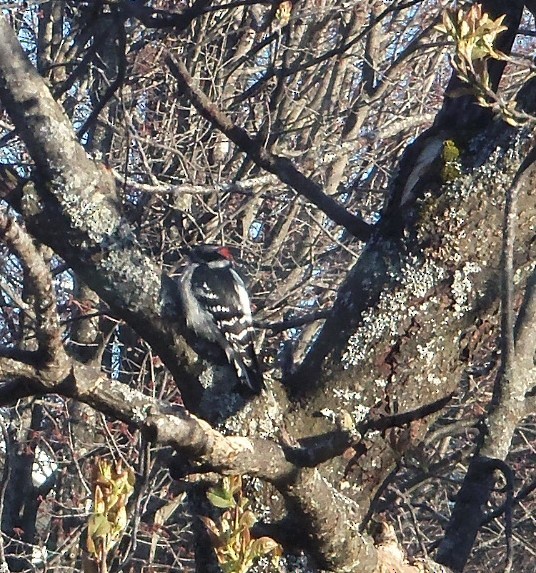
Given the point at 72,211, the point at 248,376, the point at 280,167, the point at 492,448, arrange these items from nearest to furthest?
the point at 72,211 → the point at 248,376 → the point at 492,448 → the point at 280,167

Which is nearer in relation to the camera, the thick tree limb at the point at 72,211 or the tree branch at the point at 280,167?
A: the thick tree limb at the point at 72,211

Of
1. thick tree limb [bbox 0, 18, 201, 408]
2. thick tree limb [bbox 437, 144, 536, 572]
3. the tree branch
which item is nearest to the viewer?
thick tree limb [bbox 0, 18, 201, 408]

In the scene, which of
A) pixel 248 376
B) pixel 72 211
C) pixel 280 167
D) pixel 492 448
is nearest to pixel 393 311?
pixel 248 376

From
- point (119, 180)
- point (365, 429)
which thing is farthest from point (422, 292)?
point (119, 180)

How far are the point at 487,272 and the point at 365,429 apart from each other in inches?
19.3

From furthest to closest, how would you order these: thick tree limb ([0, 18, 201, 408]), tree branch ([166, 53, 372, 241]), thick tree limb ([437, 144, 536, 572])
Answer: tree branch ([166, 53, 372, 241])
thick tree limb ([437, 144, 536, 572])
thick tree limb ([0, 18, 201, 408])

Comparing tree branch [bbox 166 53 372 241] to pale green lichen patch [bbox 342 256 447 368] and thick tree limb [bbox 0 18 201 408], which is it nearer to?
pale green lichen patch [bbox 342 256 447 368]

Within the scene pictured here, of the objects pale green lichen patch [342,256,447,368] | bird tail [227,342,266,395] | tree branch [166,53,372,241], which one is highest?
tree branch [166,53,372,241]

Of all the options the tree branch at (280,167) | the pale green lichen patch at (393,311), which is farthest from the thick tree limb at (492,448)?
the tree branch at (280,167)

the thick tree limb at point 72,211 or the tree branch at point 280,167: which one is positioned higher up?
the tree branch at point 280,167

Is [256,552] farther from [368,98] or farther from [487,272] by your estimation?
[368,98]

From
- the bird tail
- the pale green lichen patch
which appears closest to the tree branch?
the pale green lichen patch

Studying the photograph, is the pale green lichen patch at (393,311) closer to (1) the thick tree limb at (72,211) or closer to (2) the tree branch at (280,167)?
(2) the tree branch at (280,167)

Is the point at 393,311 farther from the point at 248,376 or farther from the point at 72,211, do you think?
the point at 72,211
